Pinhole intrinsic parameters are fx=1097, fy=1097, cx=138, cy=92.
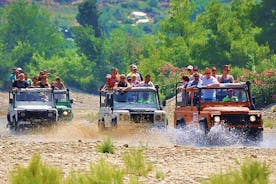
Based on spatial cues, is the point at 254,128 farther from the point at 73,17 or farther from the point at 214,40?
the point at 73,17

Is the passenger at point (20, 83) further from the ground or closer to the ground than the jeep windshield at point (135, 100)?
further from the ground

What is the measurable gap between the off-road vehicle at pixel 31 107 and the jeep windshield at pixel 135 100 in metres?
2.76

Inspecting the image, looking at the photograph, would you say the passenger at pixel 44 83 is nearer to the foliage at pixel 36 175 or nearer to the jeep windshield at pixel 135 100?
the jeep windshield at pixel 135 100

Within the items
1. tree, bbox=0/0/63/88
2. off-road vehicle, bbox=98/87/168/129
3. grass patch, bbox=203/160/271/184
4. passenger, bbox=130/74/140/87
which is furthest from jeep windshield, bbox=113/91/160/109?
tree, bbox=0/0/63/88

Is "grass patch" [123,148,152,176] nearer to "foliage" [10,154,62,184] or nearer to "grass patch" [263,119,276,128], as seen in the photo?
"foliage" [10,154,62,184]

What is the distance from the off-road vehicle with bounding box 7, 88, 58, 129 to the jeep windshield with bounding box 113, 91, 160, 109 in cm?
276

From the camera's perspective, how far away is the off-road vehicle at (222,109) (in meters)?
26.3

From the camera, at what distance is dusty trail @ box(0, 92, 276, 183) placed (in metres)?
19.4

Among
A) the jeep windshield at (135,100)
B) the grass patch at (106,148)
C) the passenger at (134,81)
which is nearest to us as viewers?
the grass patch at (106,148)

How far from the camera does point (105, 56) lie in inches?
3649

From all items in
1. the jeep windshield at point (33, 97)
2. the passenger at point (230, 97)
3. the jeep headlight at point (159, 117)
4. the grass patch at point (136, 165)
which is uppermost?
the jeep windshield at point (33, 97)

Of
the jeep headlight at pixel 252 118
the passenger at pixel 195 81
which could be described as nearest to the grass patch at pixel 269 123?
the passenger at pixel 195 81

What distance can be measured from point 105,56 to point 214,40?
116 ft

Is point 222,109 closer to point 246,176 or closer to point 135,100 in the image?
point 135,100
